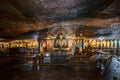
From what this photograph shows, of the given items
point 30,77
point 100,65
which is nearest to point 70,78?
point 30,77

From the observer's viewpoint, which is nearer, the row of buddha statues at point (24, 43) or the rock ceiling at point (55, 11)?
the rock ceiling at point (55, 11)

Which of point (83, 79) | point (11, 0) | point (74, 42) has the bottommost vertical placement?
point (83, 79)

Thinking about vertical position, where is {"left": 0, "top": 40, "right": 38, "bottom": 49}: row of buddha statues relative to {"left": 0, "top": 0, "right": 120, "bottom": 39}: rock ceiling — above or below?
below

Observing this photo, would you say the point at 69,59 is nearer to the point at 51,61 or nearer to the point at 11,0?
the point at 51,61

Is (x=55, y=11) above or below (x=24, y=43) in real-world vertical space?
above

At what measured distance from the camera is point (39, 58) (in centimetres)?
1354

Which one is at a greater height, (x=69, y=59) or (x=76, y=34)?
(x=76, y=34)

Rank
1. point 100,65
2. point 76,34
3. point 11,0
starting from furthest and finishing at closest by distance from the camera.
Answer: point 76,34
point 100,65
point 11,0

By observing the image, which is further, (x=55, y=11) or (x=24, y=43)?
(x=24, y=43)

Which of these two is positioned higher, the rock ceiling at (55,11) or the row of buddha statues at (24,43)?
the rock ceiling at (55,11)

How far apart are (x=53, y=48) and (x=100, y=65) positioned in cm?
957

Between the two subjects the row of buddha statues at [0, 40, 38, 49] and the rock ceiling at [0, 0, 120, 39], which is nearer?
the rock ceiling at [0, 0, 120, 39]

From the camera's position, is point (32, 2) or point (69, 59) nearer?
point (32, 2)

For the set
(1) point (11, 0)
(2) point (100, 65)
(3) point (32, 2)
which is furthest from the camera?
(2) point (100, 65)
